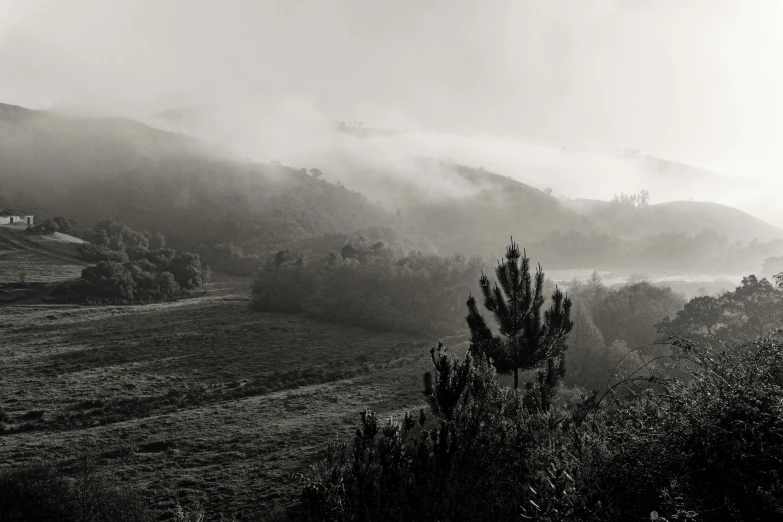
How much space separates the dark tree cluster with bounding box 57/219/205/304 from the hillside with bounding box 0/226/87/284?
118 inches

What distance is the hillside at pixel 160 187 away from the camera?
105812 mm

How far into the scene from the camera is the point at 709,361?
6.22m

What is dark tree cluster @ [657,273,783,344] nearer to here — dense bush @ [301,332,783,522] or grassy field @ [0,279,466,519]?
grassy field @ [0,279,466,519]

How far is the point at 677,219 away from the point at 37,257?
162082 millimetres

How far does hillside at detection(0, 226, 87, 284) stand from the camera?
2376 inches

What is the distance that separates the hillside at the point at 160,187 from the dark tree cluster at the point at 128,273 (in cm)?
1616

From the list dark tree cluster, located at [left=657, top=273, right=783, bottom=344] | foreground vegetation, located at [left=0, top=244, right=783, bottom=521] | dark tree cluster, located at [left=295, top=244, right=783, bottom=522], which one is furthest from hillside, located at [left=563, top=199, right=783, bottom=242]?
dark tree cluster, located at [left=295, top=244, right=783, bottom=522]

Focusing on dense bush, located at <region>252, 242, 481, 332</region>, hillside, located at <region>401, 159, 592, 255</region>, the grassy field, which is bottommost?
the grassy field

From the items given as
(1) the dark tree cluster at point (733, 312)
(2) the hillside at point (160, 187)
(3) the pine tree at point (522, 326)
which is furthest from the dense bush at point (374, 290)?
(3) the pine tree at point (522, 326)

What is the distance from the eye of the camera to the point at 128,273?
6278cm

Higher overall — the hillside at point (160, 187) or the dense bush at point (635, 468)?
the hillside at point (160, 187)

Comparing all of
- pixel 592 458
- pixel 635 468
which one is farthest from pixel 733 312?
pixel 635 468

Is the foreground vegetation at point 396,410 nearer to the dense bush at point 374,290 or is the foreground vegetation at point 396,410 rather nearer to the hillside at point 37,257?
the dense bush at point 374,290

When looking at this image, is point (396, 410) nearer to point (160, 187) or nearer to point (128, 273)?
point (128, 273)
